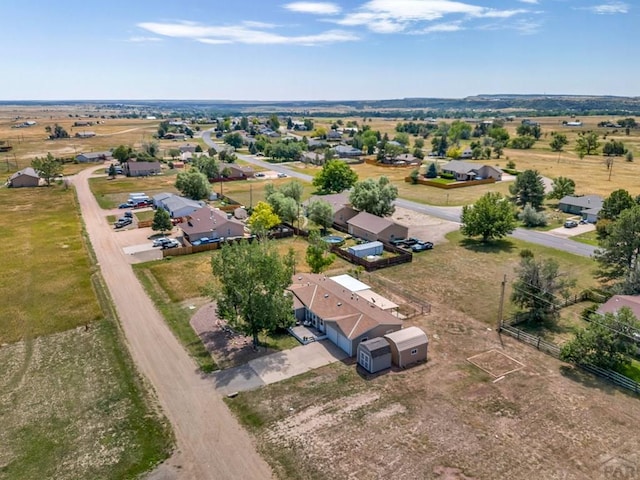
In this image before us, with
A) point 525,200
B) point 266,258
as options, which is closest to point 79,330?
point 266,258

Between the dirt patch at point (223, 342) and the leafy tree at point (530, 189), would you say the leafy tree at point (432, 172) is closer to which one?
the leafy tree at point (530, 189)

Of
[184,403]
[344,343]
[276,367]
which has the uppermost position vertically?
[344,343]

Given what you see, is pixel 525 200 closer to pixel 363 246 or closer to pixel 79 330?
pixel 363 246

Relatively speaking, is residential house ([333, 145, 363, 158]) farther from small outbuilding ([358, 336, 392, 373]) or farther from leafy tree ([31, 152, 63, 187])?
small outbuilding ([358, 336, 392, 373])

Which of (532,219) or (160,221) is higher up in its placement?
(160,221)

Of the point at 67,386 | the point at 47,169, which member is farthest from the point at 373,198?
the point at 47,169

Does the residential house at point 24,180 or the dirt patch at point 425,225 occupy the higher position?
the residential house at point 24,180

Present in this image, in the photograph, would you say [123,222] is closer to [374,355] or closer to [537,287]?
[374,355]

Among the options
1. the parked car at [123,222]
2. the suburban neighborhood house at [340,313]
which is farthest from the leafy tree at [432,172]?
the suburban neighborhood house at [340,313]
